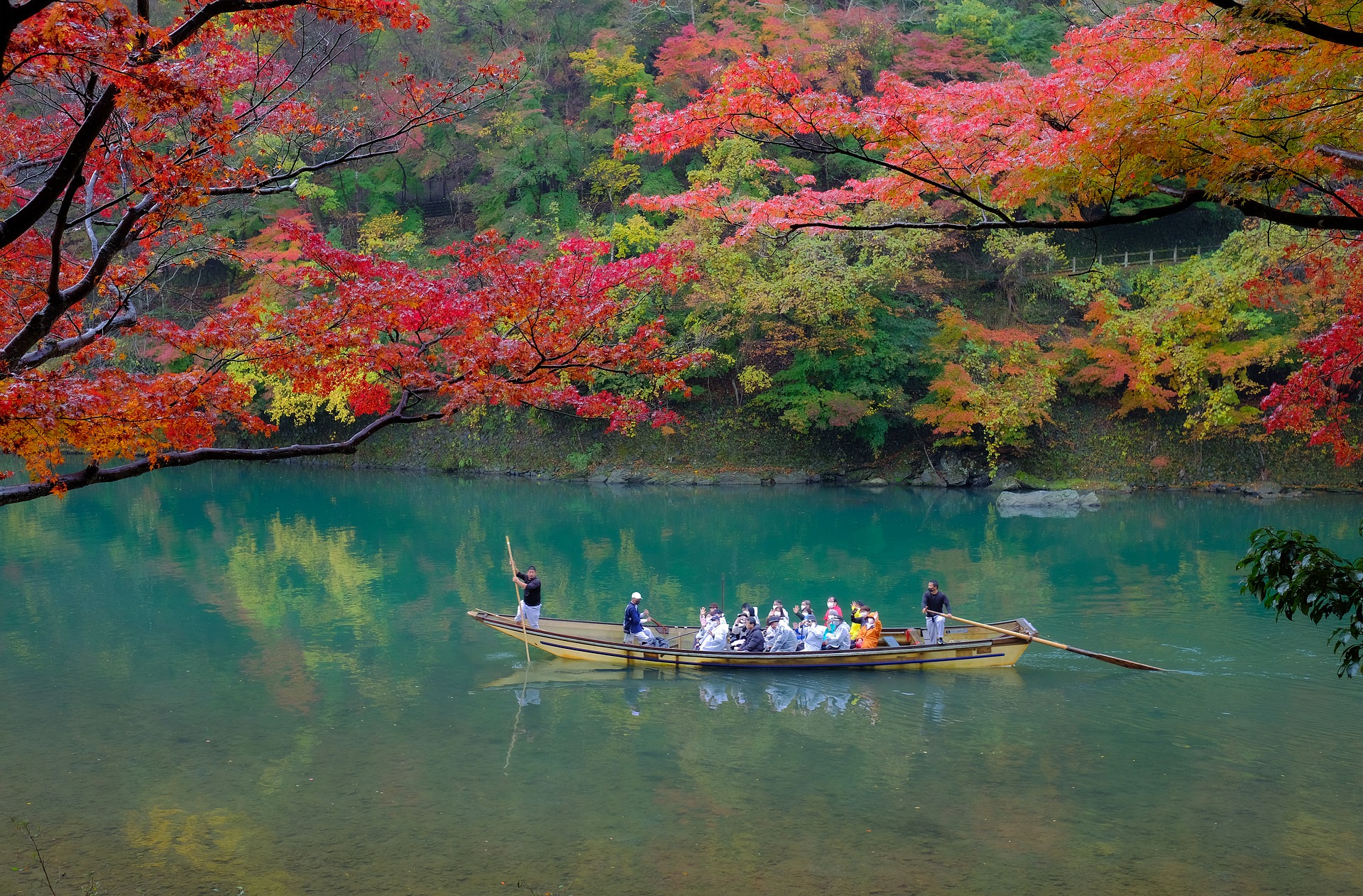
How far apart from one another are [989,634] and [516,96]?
23473 millimetres

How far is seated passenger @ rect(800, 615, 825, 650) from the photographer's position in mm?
11285

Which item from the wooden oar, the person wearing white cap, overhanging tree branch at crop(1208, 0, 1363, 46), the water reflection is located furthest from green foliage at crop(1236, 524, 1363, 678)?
the person wearing white cap

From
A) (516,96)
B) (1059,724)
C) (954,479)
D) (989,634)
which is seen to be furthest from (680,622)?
(516,96)

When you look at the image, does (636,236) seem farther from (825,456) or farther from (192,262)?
(192,262)

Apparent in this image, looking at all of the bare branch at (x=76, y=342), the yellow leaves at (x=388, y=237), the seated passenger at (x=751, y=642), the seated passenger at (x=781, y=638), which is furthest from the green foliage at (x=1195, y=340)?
the bare branch at (x=76, y=342)

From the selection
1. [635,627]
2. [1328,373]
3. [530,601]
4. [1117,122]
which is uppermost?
[1117,122]

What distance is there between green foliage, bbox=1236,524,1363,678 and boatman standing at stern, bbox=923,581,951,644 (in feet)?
25.9

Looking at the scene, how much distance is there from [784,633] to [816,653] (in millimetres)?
568

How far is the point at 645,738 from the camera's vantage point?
8906 mm

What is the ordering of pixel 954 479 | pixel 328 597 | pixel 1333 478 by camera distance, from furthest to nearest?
pixel 954 479 < pixel 1333 478 < pixel 328 597

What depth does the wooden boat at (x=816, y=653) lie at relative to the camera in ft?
35.6

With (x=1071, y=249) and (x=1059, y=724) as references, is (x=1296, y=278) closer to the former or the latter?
(x=1071, y=249)

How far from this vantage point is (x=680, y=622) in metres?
13.1

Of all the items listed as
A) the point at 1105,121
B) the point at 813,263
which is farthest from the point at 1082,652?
the point at 813,263
